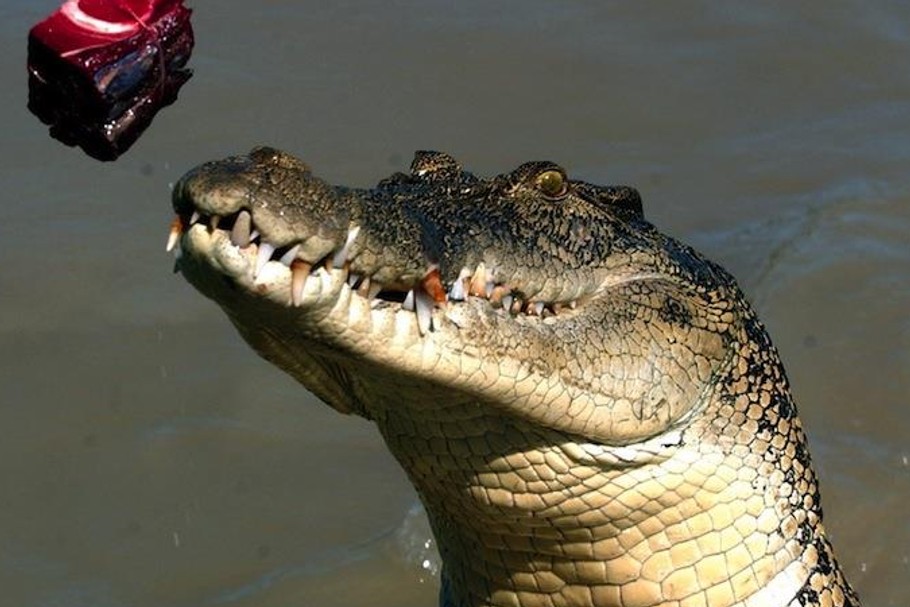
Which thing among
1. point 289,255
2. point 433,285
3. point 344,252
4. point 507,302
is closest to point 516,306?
point 507,302

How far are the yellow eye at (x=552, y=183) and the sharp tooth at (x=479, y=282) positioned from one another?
0.59 m

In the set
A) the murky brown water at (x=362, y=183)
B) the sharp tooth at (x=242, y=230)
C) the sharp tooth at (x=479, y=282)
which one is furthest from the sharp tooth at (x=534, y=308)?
the murky brown water at (x=362, y=183)

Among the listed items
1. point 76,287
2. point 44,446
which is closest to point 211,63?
point 76,287

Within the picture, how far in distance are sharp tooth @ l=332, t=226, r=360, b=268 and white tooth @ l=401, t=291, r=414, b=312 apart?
21 cm

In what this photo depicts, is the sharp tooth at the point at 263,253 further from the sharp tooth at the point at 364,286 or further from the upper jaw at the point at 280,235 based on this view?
the sharp tooth at the point at 364,286

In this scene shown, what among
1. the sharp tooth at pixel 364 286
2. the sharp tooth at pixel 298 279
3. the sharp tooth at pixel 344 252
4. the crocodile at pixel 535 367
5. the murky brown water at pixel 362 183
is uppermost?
the sharp tooth at pixel 344 252

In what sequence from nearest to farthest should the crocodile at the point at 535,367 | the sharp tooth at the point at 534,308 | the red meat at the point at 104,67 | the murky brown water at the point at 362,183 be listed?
the crocodile at the point at 535,367
the sharp tooth at the point at 534,308
the red meat at the point at 104,67
the murky brown water at the point at 362,183

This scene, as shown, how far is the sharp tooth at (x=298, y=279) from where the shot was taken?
3367mm

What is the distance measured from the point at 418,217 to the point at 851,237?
551cm

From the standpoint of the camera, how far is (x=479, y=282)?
153 inches

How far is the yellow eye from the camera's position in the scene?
175 inches

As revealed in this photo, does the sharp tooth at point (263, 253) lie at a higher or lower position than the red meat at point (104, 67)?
higher

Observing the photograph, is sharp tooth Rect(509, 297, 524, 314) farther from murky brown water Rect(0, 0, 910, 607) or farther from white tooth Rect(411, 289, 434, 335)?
murky brown water Rect(0, 0, 910, 607)

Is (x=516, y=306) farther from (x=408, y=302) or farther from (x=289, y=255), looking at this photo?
(x=289, y=255)
